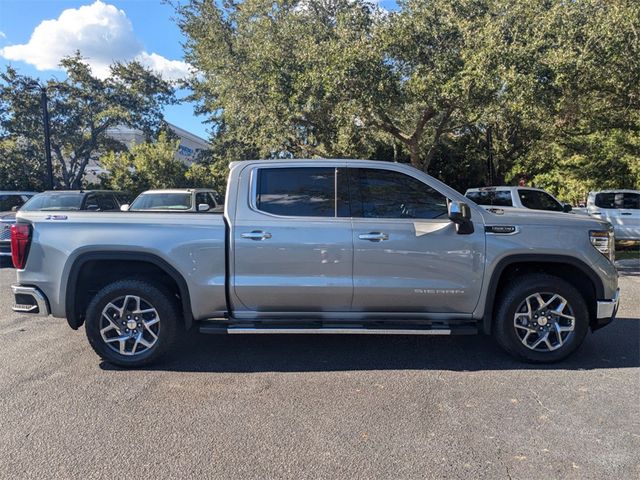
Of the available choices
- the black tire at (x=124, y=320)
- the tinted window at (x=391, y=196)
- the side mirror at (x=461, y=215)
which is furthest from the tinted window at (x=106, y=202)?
the side mirror at (x=461, y=215)

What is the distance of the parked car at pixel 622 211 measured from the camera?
12930 millimetres

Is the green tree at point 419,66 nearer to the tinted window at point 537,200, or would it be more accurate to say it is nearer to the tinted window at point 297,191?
the tinted window at point 537,200

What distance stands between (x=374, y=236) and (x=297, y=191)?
0.87 metres

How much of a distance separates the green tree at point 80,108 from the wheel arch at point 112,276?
24286 mm

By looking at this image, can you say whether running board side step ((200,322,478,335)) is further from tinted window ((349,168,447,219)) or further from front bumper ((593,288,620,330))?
front bumper ((593,288,620,330))

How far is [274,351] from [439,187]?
92.6 inches

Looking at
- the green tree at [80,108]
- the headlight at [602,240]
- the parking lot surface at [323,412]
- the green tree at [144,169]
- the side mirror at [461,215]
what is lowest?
the parking lot surface at [323,412]

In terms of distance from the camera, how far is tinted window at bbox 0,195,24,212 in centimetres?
1301

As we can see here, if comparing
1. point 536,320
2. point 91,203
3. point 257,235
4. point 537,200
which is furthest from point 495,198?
point 91,203

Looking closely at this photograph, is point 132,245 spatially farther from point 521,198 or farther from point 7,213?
point 521,198

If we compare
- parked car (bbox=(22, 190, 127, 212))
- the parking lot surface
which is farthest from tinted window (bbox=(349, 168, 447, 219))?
parked car (bbox=(22, 190, 127, 212))

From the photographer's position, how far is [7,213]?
11.4 metres

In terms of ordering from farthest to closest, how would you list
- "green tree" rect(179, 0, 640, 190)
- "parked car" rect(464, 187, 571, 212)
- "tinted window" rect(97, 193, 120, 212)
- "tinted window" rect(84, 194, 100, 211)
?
"tinted window" rect(97, 193, 120, 212), "parked car" rect(464, 187, 571, 212), "tinted window" rect(84, 194, 100, 211), "green tree" rect(179, 0, 640, 190)

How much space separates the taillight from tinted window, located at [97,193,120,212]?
7.93 meters
